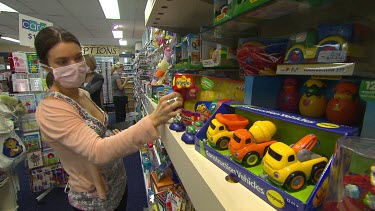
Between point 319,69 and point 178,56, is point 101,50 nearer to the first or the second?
point 178,56

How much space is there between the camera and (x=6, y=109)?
2027 millimetres

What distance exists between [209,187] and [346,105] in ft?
1.11

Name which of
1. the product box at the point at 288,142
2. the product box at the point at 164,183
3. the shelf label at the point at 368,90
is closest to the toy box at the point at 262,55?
the product box at the point at 288,142

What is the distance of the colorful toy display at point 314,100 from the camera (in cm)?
54

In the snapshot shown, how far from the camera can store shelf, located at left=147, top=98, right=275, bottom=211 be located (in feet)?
1.32

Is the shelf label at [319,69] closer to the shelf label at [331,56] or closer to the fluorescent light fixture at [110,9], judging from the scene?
the shelf label at [331,56]

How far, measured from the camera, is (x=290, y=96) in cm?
61

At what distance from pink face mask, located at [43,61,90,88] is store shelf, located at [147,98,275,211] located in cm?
68

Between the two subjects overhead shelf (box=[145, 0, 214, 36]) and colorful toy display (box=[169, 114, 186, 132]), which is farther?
overhead shelf (box=[145, 0, 214, 36])

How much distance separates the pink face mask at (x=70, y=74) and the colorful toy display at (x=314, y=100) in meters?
1.00

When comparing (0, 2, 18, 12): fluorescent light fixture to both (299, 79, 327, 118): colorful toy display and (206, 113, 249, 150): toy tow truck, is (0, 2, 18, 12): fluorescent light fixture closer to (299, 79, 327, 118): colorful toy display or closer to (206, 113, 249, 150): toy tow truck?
(206, 113, 249, 150): toy tow truck

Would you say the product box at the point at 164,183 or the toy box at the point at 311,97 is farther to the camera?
the product box at the point at 164,183

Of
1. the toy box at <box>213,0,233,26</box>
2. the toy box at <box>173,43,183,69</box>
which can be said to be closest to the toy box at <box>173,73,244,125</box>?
the toy box at <box>213,0,233,26</box>

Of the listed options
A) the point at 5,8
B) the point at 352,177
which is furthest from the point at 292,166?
the point at 5,8
